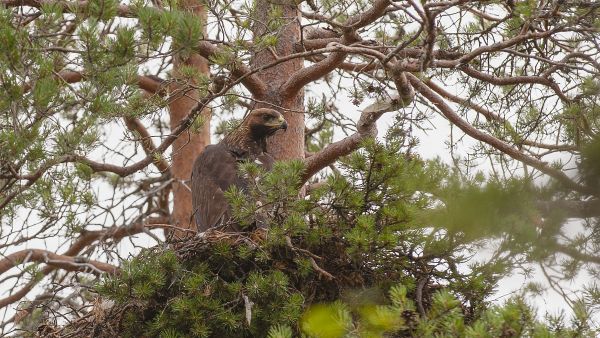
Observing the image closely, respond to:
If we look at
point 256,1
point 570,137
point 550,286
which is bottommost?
point 550,286

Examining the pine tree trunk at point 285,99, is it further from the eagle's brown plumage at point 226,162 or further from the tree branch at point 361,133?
the tree branch at point 361,133

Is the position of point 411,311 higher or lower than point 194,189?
lower

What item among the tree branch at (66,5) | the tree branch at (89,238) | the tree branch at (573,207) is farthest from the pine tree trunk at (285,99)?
the tree branch at (573,207)

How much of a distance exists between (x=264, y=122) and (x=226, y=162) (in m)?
0.54

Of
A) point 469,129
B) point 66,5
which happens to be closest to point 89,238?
point 66,5

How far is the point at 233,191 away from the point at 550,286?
7.16ft

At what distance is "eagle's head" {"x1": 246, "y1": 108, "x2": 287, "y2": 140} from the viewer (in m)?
7.69

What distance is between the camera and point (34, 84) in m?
5.21

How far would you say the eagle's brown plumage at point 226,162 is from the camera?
7359 mm

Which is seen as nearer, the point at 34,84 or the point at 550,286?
the point at 550,286

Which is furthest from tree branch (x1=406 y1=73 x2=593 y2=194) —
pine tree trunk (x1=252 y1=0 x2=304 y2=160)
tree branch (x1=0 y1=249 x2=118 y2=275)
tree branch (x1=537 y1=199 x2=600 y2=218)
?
tree branch (x1=0 y1=249 x2=118 y2=275)

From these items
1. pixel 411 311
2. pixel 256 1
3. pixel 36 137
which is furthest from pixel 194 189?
pixel 411 311

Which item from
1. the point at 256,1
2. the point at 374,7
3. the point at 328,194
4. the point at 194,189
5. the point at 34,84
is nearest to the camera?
the point at 34,84

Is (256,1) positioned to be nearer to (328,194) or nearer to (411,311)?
(328,194)
